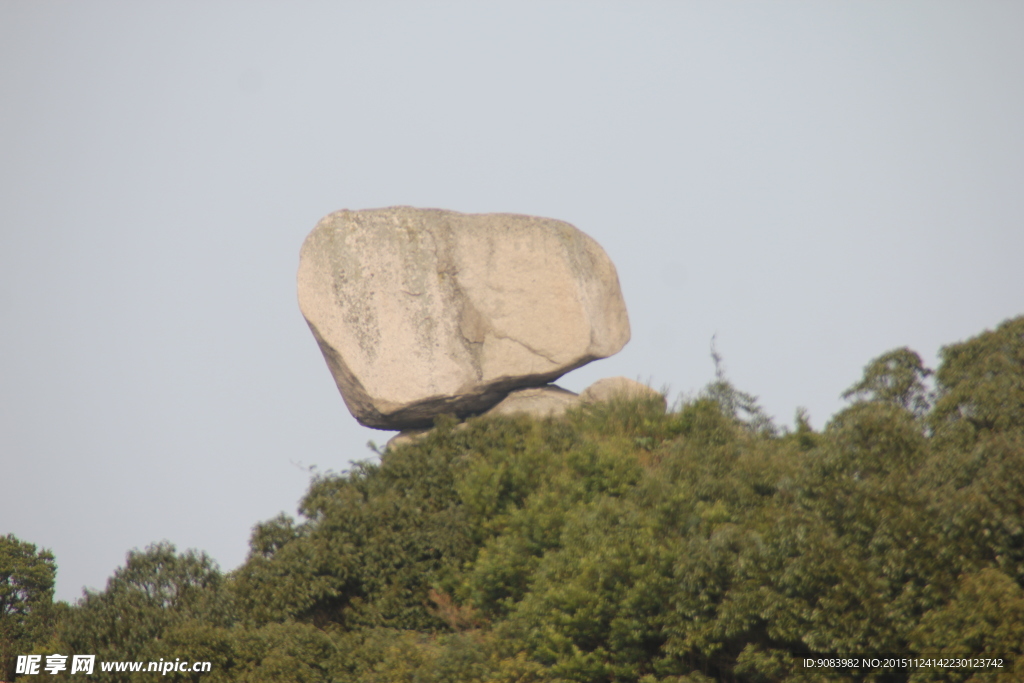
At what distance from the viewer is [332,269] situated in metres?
27.1

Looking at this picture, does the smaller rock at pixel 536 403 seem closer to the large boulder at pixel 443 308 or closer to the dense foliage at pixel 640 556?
the large boulder at pixel 443 308

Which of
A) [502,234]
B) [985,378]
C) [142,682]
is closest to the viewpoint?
[985,378]

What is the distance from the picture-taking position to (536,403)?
2756 centimetres

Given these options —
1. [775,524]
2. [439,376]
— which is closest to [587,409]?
[439,376]

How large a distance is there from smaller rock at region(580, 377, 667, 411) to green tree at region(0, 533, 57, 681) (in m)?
12.9

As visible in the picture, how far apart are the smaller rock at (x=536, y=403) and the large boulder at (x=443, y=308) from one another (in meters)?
0.27

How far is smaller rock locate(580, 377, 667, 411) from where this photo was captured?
27.4 m

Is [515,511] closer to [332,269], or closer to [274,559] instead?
[274,559]

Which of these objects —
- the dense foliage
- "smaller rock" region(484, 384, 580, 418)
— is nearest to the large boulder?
"smaller rock" region(484, 384, 580, 418)

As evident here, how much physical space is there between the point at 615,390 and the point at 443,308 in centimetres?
444

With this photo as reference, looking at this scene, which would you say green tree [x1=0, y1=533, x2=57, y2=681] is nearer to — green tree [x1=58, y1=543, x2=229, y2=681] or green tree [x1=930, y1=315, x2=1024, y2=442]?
green tree [x1=58, y1=543, x2=229, y2=681]

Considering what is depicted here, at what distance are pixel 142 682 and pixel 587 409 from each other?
1152cm

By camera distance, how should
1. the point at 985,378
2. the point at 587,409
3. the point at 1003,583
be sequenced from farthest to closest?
the point at 587,409
the point at 985,378
the point at 1003,583

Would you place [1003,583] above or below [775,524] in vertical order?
below
